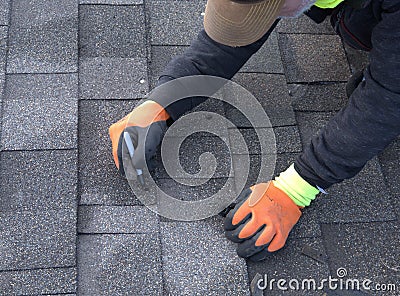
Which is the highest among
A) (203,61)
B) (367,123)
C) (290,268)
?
(367,123)

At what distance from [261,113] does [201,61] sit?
0.84ft

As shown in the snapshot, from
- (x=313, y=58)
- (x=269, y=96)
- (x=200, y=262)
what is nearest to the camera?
(x=200, y=262)

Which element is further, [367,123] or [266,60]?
[266,60]

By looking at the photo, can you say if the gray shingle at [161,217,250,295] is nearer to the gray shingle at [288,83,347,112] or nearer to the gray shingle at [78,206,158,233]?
the gray shingle at [78,206,158,233]

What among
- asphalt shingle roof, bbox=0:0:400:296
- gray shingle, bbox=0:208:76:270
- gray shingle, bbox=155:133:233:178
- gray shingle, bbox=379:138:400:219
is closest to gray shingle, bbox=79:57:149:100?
asphalt shingle roof, bbox=0:0:400:296

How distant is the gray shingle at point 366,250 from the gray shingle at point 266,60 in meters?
0.60

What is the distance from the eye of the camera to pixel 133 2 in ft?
7.20

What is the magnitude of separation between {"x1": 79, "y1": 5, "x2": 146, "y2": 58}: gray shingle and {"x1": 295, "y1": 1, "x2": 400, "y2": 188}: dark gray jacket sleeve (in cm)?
70

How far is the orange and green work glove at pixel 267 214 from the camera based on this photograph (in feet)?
5.56

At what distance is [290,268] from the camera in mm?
1700

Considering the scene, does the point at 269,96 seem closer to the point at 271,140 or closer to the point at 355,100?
the point at 271,140

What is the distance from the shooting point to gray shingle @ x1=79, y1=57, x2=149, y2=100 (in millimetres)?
1924

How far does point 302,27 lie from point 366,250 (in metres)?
0.89

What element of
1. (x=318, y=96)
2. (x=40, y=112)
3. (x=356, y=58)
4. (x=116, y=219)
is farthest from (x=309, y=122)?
(x=40, y=112)
